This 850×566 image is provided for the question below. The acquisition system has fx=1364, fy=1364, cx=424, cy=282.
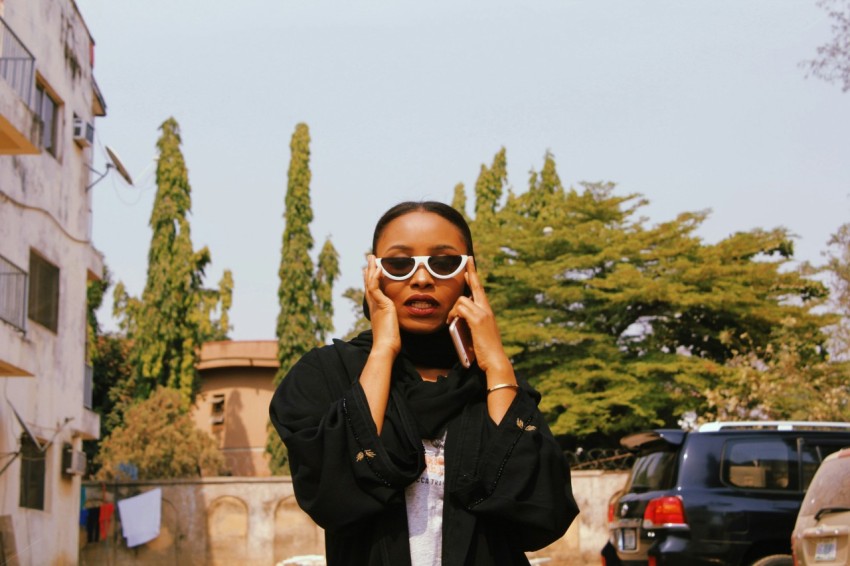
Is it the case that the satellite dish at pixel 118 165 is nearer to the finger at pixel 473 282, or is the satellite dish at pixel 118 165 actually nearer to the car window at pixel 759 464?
the car window at pixel 759 464

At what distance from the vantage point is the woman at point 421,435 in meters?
2.87

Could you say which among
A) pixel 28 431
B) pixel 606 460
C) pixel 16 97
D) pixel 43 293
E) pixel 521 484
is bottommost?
pixel 521 484

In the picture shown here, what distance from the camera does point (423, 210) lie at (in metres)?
3.24

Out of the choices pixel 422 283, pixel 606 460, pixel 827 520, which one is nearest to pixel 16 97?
pixel 827 520

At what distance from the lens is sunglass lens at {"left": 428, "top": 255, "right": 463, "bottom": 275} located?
10.3ft

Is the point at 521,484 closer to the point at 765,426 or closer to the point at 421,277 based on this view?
the point at 421,277

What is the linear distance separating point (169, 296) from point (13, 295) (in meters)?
27.9

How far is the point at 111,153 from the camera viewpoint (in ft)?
85.7

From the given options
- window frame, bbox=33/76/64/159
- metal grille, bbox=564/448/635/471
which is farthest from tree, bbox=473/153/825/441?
window frame, bbox=33/76/64/159

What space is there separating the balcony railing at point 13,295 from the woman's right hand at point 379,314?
54.4 ft

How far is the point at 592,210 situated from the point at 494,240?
10.4ft

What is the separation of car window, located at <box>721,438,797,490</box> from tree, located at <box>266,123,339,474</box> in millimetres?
35591

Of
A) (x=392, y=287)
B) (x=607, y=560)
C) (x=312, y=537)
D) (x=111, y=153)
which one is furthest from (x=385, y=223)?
(x=312, y=537)

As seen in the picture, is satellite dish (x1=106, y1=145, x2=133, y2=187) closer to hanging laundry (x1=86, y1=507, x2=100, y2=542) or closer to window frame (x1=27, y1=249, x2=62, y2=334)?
window frame (x1=27, y1=249, x2=62, y2=334)
